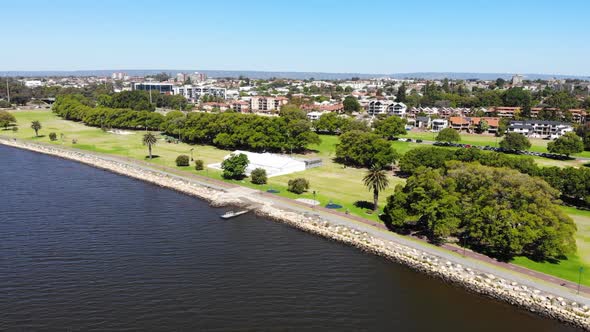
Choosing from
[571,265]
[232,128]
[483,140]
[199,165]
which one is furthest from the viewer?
[483,140]

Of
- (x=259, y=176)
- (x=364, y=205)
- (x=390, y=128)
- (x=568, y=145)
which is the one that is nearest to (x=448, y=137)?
(x=390, y=128)

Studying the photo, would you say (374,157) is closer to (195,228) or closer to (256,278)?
(195,228)

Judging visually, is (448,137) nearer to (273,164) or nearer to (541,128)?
(541,128)

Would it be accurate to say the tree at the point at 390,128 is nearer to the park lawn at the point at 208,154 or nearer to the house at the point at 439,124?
the park lawn at the point at 208,154

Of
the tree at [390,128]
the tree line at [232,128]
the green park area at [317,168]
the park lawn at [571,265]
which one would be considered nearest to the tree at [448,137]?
the green park area at [317,168]

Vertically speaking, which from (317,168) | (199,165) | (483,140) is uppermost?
(199,165)

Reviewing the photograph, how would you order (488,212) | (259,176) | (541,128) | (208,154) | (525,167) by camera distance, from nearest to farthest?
(488,212) → (525,167) → (259,176) → (208,154) → (541,128)

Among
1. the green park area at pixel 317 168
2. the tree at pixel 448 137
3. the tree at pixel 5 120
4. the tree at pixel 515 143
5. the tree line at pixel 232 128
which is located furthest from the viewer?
the tree at pixel 5 120

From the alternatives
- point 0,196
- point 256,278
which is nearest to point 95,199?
point 0,196
